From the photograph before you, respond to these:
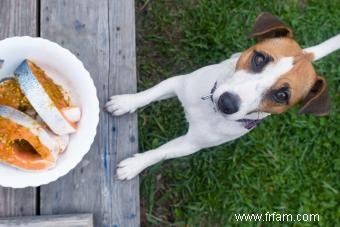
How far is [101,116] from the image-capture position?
276cm

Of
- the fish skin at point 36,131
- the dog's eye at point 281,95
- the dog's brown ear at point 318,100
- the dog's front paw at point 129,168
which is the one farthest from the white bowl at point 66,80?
the dog's brown ear at point 318,100

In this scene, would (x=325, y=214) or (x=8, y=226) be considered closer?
(x=8, y=226)

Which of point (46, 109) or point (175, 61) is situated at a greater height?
point (175, 61)

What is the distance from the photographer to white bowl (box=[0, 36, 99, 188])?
7.48ft

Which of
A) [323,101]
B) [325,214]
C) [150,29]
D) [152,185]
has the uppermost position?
[150,29]

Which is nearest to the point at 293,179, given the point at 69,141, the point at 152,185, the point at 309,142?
the point at 309,142

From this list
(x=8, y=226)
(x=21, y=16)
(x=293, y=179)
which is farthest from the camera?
(x=293, y=179)

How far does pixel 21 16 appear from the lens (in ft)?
8.87

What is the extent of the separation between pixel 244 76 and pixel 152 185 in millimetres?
1287

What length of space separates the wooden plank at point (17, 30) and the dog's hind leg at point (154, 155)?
478 millimetres

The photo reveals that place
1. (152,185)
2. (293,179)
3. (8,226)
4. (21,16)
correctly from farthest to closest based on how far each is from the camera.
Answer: (293,179)
(152,185)
(21,16)
(8,226)

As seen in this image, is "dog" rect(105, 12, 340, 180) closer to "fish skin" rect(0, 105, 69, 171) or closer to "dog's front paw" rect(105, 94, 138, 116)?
"dog's front paw" rect(105, 94, 138, 116)

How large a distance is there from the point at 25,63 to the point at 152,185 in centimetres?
138

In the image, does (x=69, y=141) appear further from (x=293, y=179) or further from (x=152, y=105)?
(x=293, y=179)
